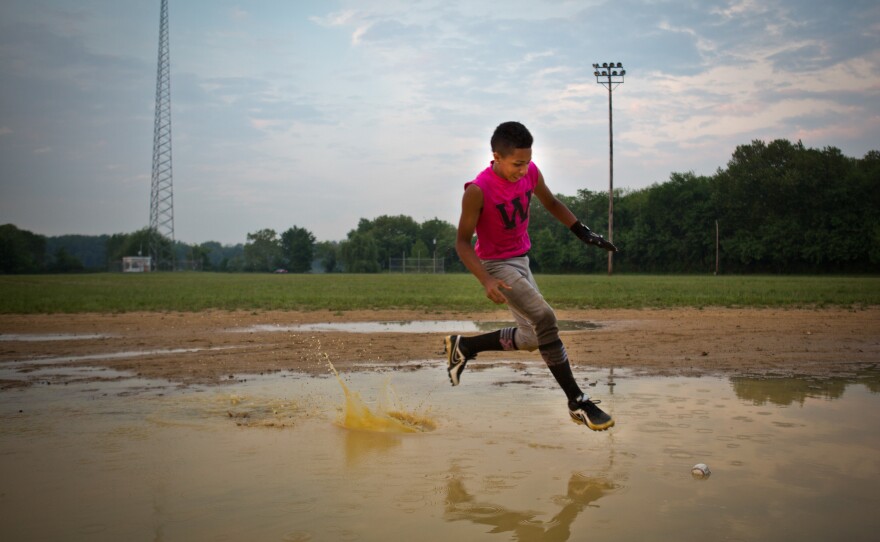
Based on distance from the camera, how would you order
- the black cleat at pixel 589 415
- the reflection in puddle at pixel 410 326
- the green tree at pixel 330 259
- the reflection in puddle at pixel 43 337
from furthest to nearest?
1. the green tree at pixel 330 259
2. the reflection in puddle at pixel 410 326
3. the reflection in puddle at pixel 43 337
4. the black cleat at pixel 589 415

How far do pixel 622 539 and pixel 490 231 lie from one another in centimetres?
281

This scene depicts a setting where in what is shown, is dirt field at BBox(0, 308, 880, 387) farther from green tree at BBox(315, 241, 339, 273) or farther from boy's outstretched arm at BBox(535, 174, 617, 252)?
green tree at BBox(315, 241, 339, 273)

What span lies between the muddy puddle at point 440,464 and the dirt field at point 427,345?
4.92 ft

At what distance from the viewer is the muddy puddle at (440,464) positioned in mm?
3389

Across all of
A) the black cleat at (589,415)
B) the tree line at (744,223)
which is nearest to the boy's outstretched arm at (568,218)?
the black cleat at (589,415)

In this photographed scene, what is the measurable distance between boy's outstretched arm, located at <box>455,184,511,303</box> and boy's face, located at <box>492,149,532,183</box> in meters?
0.24

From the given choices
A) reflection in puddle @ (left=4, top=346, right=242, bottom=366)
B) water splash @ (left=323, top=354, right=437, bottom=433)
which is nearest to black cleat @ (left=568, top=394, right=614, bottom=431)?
water splash @ (left=323, top=354, right=437, bottom=433)

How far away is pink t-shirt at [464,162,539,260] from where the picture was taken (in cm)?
534

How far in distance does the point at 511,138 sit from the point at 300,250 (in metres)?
141

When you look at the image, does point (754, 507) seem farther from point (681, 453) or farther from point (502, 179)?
point (502, 179)

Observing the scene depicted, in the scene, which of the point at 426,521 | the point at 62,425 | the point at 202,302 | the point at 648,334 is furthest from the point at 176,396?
the point at 202,302

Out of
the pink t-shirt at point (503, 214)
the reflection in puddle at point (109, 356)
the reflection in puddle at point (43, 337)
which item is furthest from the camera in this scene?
the reflection in puddle at point (43, 337)

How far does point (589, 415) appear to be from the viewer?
498cm

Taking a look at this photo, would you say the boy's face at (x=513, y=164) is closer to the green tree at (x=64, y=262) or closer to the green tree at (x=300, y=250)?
the green tree at (x=64, y=262)
